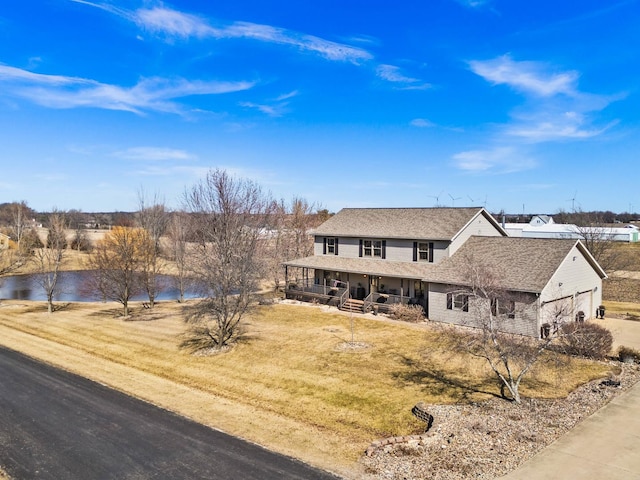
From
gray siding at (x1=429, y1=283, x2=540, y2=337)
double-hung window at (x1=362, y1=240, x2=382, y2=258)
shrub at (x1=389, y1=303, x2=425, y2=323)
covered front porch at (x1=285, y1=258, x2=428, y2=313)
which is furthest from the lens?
double-hung window at (x1=362, y1=240, x2=382, y2=258)

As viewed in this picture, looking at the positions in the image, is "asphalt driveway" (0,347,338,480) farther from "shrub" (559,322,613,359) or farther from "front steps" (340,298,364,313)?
"front steps" (340,298,364,313)

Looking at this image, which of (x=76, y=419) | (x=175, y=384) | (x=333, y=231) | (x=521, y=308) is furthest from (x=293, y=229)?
(x=76, y=419)

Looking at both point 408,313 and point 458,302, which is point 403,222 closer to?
point 408,313

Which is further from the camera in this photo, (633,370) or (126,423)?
(633,370)

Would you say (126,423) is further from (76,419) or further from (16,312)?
(16,312)

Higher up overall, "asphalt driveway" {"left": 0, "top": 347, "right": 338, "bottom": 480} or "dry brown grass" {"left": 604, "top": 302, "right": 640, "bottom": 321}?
"dry brown grass" {"left": 604, "top": 302, "right": 640, "bottom": 321}

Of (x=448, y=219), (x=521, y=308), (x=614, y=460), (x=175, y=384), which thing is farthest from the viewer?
(x=448, y=219)

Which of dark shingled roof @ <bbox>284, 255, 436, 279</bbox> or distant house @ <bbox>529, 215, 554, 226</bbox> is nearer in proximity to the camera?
dark shingled roof @ <bbox>284, 255, 436, 279</bbox>

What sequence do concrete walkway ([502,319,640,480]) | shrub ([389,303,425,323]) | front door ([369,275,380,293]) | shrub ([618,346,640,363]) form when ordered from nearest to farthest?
concrete walkway ([502,319,640,480])
shrub ([618,346,640,363])
shrub ([389,303,425,323])
front door ([369,275,380,293])

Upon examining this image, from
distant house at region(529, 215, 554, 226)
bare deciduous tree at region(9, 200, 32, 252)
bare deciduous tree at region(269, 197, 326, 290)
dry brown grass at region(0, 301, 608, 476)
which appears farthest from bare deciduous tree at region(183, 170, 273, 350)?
distant house at region(529, 215, 554, 226)
